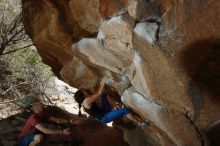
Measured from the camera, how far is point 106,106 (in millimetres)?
8078

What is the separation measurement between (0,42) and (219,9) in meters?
9.88

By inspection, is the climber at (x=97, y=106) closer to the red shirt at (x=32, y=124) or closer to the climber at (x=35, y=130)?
the climber at (x=35, y=130)

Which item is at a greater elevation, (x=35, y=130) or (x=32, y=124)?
(x=32, y=124)

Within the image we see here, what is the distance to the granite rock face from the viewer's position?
4.33 metres

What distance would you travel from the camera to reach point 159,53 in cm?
485

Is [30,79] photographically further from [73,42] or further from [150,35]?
[150,35]

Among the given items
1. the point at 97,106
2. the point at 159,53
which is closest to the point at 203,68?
the point at 159,53

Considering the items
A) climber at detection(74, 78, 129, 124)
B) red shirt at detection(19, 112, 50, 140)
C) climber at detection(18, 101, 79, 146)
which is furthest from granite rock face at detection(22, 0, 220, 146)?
red shirt at detection(19, 112, 50, 140)

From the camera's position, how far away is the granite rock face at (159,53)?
4.33m

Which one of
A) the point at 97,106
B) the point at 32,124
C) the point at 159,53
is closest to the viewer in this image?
the point at 159,53

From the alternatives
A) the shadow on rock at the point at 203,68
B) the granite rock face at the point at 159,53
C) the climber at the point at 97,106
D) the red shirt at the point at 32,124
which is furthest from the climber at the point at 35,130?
the shadow on rock at the point at 203,68

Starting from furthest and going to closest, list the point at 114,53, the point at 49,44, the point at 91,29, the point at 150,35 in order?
the point at 49,44 < the point at 91,29 < the point at 114,53 < the point at 150,35

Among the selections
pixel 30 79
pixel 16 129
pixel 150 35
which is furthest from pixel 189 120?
pixel 30 79

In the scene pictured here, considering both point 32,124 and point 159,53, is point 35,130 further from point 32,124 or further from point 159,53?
point 159,53
